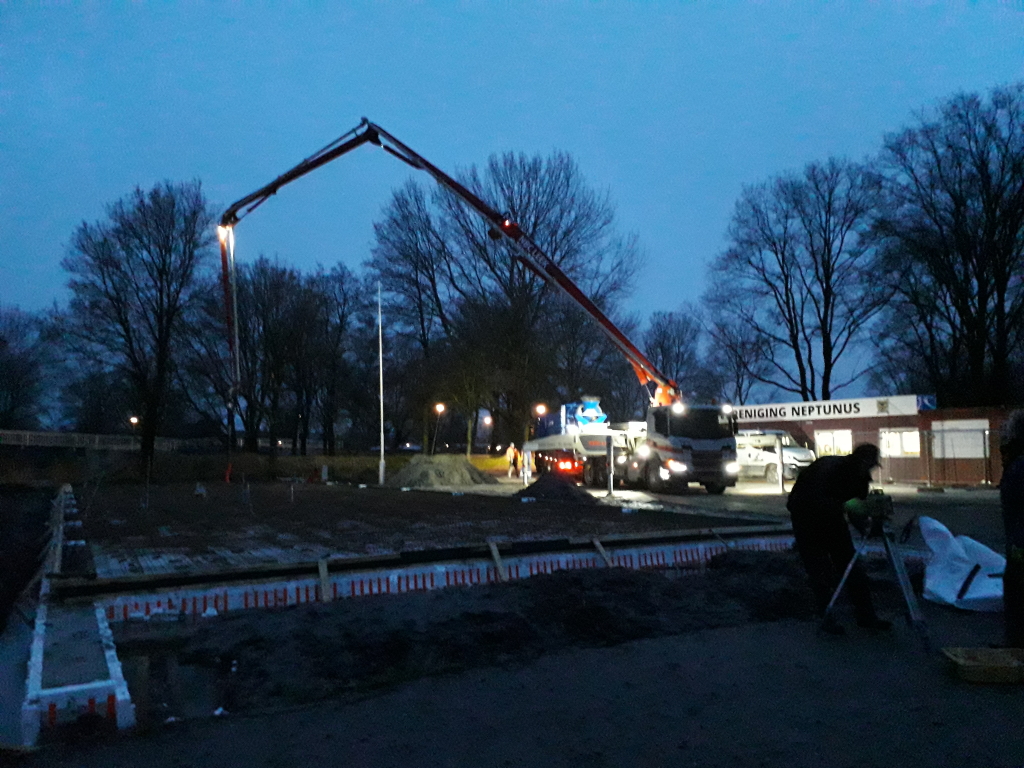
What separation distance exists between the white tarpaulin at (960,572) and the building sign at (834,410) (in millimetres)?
25106

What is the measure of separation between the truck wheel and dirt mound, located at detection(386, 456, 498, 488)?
29.4ft

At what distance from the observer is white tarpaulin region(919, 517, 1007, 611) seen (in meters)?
7.32

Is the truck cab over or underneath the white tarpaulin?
over

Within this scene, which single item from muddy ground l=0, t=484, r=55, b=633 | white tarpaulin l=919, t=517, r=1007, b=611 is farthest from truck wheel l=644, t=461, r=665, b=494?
white tarpaulin l=919, t=517, r=1007, b=611

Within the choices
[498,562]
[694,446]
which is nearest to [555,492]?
[694,446]

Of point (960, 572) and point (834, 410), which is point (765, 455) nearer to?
point (834, 410)

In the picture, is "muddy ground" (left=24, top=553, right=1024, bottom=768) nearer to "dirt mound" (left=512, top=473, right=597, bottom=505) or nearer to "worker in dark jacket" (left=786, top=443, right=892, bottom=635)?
"worker in dark jacket" (left=786, top=443, right=892, bottom=635)

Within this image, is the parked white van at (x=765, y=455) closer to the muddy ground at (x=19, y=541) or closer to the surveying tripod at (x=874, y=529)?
the muddy ground at (x=19, y=541)

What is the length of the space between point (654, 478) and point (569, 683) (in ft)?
68.5

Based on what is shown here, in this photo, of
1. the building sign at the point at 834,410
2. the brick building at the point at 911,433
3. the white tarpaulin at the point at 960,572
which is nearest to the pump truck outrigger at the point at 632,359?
the brick building at the point at 911,433

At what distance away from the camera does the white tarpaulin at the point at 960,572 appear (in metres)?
7.32

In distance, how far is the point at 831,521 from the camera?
6734mm

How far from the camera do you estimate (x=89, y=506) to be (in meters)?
20.1

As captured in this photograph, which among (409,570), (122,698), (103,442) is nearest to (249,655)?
(122,698)
